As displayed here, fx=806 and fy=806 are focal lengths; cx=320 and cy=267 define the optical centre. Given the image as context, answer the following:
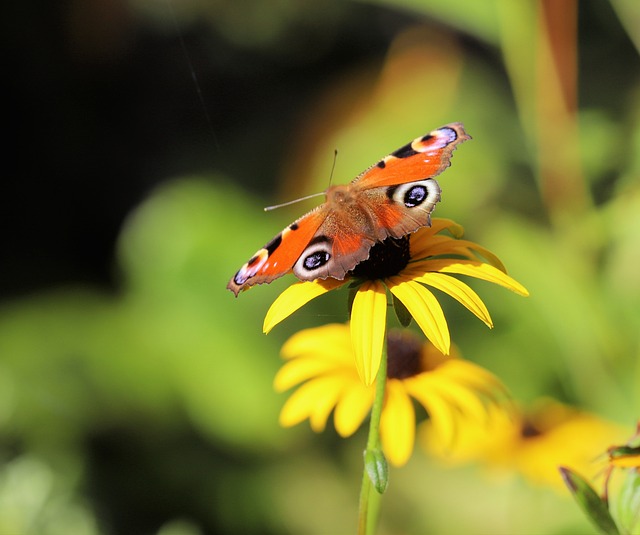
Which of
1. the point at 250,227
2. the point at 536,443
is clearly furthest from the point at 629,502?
the point at 250,227

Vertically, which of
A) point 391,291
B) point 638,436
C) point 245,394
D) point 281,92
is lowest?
point 638,436

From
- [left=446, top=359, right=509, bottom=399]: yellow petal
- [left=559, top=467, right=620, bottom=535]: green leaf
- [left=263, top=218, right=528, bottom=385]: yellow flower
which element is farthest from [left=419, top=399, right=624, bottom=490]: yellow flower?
[left=559, top=467, right=620, bottom=535]: green leaf

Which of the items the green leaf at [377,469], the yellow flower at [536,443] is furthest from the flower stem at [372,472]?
the yellow flower at [536,443]

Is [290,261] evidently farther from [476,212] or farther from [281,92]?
[281,92]

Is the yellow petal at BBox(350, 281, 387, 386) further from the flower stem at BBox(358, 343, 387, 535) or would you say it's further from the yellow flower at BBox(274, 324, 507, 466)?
the yellow flower at BBox(274, 324, 507, 466)

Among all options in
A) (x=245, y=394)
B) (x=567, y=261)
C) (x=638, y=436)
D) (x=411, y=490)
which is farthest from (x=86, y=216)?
(x=638, y=436)
